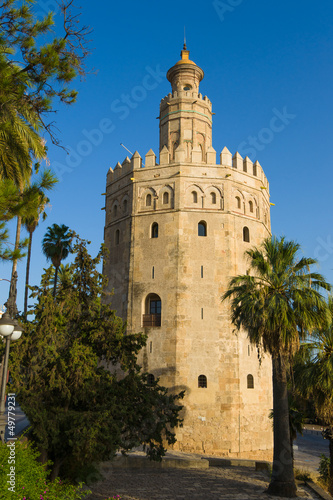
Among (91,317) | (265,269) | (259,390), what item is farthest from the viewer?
A: (259,390)

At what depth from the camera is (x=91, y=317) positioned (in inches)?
563

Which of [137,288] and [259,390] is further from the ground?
[137,288]

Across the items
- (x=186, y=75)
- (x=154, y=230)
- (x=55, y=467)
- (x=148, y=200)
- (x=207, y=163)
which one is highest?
(x=186, y=75)

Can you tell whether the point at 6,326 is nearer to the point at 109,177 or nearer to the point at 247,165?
the point at 247,165

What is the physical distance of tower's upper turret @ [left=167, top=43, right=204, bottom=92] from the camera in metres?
29.5

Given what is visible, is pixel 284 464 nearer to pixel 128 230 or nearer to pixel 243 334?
pixel 243 334

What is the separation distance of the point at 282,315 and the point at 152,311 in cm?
1060

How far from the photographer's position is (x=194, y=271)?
78.1ft

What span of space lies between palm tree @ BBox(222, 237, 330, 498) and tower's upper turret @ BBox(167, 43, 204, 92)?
17.4m

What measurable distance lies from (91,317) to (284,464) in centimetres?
799

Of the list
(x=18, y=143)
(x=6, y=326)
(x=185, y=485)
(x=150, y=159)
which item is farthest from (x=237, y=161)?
(x=6, y=326)

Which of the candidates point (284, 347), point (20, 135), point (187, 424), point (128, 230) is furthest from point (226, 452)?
point (20, 135)

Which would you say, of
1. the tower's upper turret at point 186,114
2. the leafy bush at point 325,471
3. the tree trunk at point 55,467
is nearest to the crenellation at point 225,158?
the tower's upper turret at point 186,114

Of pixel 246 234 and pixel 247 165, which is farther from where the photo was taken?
pixel 247 165
